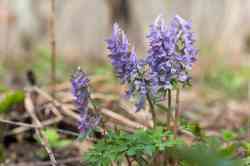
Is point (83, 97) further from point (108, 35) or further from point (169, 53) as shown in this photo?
point (108, 35)

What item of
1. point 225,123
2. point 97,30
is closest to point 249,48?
point 97,30

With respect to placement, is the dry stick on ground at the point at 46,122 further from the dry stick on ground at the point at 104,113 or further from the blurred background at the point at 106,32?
the blurred background at the point at 106,32

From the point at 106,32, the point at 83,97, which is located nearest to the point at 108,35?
the point at 106,32

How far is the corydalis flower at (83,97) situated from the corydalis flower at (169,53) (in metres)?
0.18

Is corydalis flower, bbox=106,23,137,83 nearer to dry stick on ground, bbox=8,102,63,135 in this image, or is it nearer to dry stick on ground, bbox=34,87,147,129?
dry stick on ground, bbox=34,87,147,129

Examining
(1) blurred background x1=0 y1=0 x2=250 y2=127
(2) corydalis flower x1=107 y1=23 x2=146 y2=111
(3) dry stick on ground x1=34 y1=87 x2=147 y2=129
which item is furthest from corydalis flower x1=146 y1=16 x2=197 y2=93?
(1) blurred background x1=0 y1=0 x2=250 y2=127

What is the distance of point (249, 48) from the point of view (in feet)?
23.1

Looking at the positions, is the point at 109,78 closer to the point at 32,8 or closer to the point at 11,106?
the point at 11,106

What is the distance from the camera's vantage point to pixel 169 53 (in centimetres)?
178

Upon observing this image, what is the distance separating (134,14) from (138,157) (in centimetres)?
529

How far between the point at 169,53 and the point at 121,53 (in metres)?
0.13

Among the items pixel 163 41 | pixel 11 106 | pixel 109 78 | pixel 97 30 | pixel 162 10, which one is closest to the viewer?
pixel 163 41

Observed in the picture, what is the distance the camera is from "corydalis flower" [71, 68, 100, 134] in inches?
71.1

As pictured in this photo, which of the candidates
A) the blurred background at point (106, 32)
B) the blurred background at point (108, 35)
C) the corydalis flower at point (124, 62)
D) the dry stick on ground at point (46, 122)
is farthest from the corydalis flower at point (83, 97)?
the blurred background at point (106, 32)
